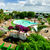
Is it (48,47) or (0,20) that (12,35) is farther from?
(0,20)

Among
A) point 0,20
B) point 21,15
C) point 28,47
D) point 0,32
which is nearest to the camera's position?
point 28,47

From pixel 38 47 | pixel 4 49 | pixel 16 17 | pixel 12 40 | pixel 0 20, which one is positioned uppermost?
pixel 38 47

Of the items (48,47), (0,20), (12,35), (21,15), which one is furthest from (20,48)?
(21,15)

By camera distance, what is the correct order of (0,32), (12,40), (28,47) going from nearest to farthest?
(28,47) → (12,40) → (0,32)

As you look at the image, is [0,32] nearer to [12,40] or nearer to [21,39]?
[12,40]

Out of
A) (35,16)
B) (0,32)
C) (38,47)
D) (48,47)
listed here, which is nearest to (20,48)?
(38,47)

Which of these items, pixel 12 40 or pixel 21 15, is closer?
pixel 12 40

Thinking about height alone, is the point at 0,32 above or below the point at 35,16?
above

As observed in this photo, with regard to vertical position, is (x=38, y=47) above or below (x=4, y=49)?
above

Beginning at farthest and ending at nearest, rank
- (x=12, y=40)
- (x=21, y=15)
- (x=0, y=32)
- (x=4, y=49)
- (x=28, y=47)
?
(x=21, y=15) → (x=0, y=32) → (x=12, y=40) → (x=4, y=49) → (x=28, y=47)
